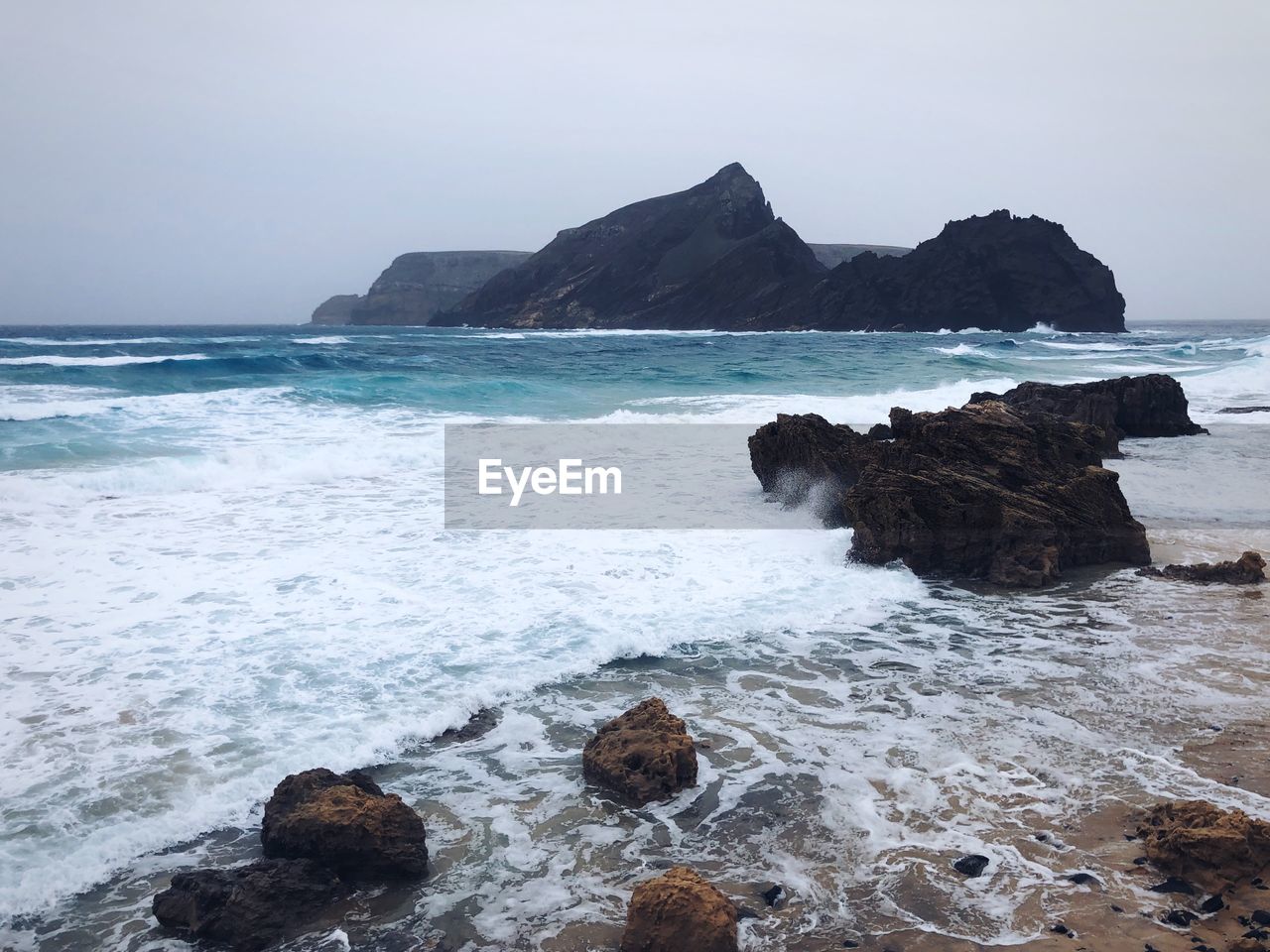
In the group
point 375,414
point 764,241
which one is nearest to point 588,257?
point 764,241

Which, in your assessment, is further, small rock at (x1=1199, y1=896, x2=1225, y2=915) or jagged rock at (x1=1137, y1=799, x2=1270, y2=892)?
jagged rock at (x1=1137, y1=799, x2=1270, y2=892)

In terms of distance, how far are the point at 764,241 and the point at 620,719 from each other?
93.4 metres

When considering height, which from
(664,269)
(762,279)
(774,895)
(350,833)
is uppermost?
(664,269)

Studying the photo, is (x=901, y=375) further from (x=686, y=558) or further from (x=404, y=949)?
(x=404, y=949)

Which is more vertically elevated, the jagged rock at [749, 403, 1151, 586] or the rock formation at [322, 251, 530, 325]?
the rock formation at [322, 251, 530, 325]

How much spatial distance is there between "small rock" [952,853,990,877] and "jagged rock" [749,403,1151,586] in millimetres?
3997

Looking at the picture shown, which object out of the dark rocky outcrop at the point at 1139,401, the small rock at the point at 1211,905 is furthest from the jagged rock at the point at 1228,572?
the dark rocky outcrop at the point at 1139,401

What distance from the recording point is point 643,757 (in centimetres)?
379

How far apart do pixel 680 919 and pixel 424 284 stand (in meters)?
149

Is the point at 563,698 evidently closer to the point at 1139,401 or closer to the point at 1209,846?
the point at 1209,846

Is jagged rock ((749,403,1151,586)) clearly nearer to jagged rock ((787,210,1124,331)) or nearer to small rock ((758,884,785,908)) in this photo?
small rock ((758,884,785,908))

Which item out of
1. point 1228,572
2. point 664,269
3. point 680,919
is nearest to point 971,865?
point 680,919

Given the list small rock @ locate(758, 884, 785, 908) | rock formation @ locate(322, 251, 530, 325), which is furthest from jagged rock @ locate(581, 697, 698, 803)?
rock formation @ locate(322, 251, 530, 325)

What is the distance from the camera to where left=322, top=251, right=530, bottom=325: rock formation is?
14088 centimetres
